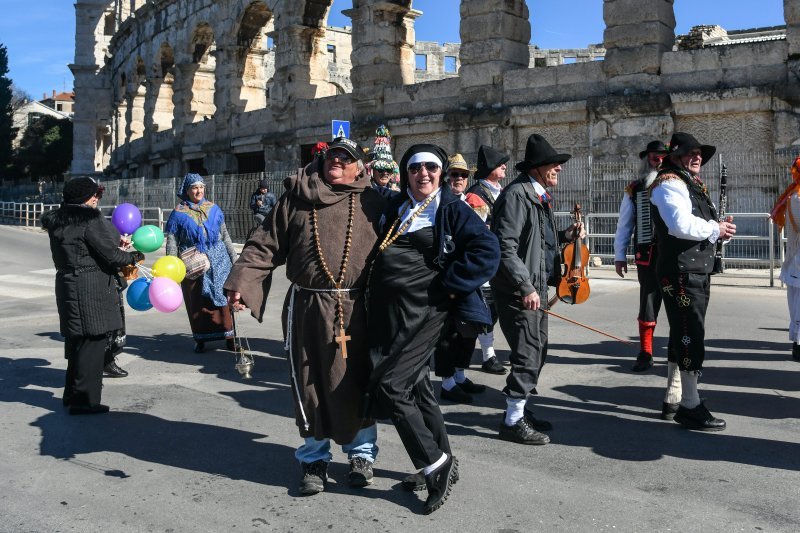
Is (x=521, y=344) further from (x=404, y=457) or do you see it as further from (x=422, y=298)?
(x=422, y=298)

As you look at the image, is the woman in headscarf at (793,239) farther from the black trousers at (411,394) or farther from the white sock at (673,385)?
the black trousers at (411,394)

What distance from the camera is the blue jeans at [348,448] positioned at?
4.43 metres

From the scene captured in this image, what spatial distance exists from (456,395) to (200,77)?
A: 86.8 feet

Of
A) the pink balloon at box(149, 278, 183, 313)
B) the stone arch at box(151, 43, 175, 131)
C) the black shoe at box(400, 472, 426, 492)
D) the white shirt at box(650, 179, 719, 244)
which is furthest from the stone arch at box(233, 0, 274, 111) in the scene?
the black shoe at box(400, 472, 426, 492)

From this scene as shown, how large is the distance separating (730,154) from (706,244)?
1051cm

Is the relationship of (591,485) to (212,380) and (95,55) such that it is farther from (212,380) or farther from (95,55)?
(95,55)

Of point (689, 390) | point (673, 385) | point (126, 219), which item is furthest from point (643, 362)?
point (126, 219)

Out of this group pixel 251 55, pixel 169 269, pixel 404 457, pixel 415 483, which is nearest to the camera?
pixel 415 483

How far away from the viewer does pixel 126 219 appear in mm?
7172

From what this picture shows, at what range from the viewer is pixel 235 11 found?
26094 millimetres

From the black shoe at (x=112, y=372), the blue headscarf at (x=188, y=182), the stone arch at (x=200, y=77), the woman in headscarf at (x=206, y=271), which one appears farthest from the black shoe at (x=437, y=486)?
the stone arch at (x=200, y=77)

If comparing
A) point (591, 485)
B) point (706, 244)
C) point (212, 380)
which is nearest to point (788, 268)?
point (706, 244)

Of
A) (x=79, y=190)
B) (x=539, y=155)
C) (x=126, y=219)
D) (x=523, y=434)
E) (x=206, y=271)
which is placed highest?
(x=539, y=155)

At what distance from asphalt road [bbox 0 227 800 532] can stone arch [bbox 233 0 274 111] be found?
1953cm
